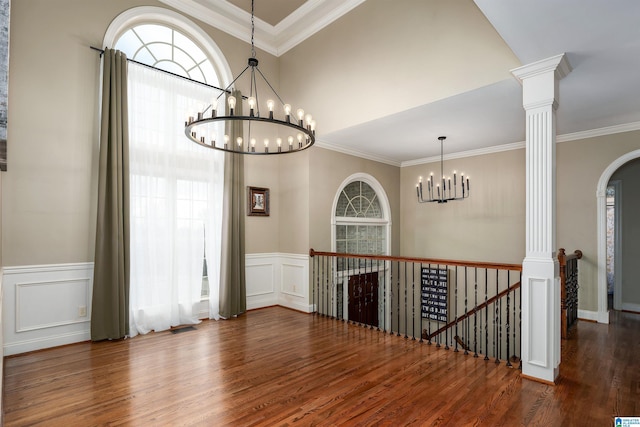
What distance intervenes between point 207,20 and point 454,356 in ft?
18.7

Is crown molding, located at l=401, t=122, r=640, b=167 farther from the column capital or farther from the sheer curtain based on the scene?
the sheer curtain

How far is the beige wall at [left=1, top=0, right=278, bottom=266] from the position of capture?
3.49 m

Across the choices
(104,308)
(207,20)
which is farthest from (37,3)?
(104,308)

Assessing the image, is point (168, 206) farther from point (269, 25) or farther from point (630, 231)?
point (630, 231)

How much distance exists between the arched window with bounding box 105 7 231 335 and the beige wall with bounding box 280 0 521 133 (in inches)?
63.8

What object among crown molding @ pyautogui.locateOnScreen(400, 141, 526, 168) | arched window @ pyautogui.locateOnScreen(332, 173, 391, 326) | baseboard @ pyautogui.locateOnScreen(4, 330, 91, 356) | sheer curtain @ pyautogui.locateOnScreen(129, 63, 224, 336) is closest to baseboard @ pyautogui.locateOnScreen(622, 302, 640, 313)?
crown molding @ pyautogui.locateOnScreen(400, 141, 526, 168)

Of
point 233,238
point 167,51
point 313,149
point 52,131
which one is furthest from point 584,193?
point 52,131

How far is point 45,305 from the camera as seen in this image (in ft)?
12.0

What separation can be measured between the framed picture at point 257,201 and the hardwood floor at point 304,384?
213cm

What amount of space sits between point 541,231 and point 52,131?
518 cm

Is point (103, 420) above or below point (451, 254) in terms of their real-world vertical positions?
below

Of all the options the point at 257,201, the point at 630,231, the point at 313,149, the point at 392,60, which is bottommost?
the point at 630,231

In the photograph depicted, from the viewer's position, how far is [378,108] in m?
4.50

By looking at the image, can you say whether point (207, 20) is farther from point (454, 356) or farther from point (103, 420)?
point (454, 356)
